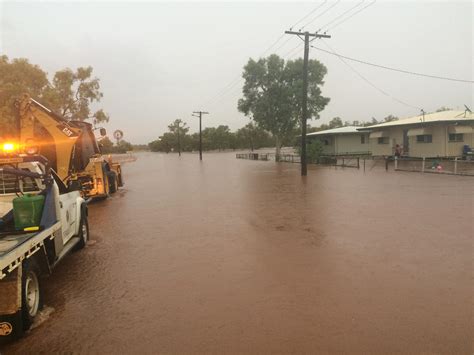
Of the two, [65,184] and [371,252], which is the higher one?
[65,184]

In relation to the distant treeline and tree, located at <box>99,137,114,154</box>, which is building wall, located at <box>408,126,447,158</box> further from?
the distant treeline

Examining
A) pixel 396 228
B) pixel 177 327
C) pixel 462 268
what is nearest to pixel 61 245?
pixel 177 327

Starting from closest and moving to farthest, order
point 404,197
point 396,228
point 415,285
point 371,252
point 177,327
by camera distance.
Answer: point 177,327
point 415,285
point 371,252
point 396,228
point 404,197

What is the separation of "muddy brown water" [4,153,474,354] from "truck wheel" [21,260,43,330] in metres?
0.20

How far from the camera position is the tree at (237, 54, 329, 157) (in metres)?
44.8

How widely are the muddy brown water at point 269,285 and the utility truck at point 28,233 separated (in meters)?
0.38

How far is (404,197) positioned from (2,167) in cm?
1271

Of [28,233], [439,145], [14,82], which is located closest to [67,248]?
[28,233]

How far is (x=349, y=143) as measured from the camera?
4469 cm

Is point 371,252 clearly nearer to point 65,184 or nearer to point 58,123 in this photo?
point 65,184

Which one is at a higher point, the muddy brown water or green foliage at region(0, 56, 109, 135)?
green foliage at region(0, 56, 109, 135)

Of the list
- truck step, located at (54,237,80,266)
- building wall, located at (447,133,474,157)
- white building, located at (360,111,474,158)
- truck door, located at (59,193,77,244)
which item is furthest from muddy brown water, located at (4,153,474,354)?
building wall, located at (447,133,474,157)

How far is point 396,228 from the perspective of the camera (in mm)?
9195

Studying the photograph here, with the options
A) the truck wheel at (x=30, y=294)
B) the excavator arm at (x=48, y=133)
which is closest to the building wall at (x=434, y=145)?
the excavator arm at (x=48, y=133)
